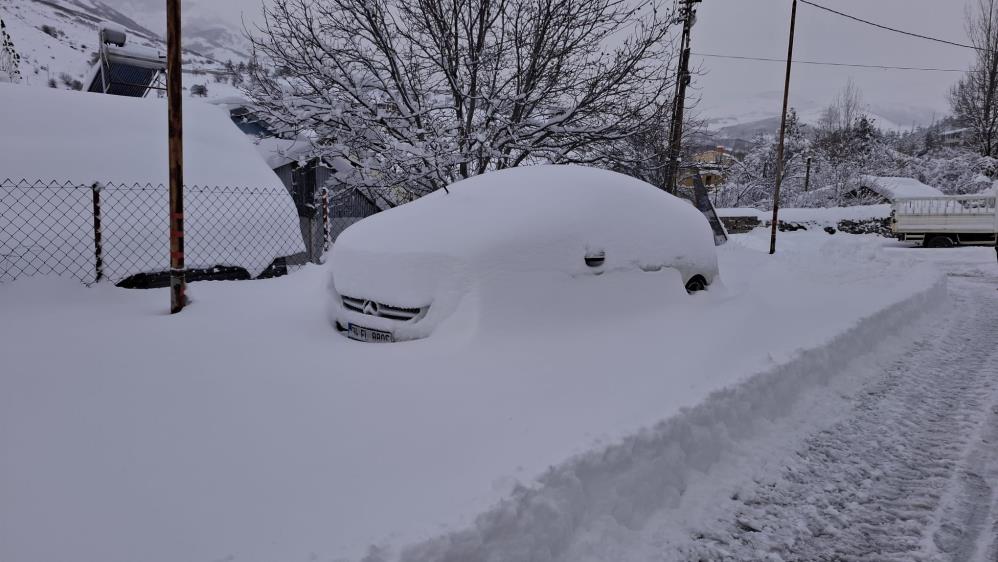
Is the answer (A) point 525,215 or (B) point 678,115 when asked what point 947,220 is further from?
(A) point 525,215

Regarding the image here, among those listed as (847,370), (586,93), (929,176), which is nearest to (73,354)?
(847,370)

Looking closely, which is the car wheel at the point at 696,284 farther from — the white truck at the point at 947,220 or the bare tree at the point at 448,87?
the white truck at the point at 947,220

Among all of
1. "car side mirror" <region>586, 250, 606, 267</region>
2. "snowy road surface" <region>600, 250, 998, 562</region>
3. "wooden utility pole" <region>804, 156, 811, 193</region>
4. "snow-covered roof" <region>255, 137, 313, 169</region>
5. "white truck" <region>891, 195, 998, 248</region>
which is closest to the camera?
"snowy road surface" <region>600, 250, 998, 562</region>

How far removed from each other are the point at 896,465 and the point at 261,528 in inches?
127

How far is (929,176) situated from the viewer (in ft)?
97.5

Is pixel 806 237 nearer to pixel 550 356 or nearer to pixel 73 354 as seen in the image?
pixel 550 356

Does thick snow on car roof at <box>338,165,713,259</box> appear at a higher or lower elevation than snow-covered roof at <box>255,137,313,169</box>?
lower

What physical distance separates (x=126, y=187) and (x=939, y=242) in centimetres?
2141

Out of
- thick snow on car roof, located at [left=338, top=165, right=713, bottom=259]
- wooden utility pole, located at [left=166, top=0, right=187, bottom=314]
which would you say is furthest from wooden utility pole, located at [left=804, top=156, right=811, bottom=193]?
wooden utility pole, located at [left=166, top=0, right=187, bottom=314]

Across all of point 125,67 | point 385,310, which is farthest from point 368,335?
point 125,67

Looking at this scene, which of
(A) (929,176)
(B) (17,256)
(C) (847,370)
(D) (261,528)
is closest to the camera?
(D) (261,528)

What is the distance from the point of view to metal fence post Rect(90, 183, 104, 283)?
15.0 feet

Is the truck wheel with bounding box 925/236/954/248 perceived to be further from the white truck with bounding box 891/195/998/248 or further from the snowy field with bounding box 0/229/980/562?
the snowy field with bounding box 0/229/980/562

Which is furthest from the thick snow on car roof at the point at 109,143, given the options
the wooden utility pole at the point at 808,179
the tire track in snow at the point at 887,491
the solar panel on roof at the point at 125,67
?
the wooden utility pole at the point at 808,179
